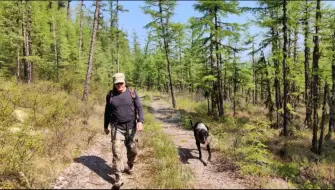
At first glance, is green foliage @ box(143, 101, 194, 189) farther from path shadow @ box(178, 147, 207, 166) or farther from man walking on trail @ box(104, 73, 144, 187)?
man walking on trail @ box(104, 73, 144, 187)

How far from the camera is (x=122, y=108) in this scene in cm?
648

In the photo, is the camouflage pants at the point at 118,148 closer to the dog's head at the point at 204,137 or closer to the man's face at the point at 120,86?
the man's face at the point at 120,86

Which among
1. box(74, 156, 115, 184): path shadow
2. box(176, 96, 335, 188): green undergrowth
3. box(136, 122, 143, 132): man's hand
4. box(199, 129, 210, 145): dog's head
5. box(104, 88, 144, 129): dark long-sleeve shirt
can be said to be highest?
box(104, 88, 144, 129): dark long-sleeve shirt

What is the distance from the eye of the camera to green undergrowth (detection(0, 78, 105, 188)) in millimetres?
6102

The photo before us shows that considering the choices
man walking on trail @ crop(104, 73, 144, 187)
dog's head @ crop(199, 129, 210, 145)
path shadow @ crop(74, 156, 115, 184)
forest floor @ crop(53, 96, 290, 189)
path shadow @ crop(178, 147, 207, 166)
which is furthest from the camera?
dog's head @ crop(199, 129, 210, 145)

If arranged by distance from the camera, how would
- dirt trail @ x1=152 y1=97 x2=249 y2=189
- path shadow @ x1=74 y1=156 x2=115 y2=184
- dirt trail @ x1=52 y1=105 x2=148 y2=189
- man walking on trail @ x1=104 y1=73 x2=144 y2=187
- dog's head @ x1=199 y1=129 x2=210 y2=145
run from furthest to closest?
1. dog's head @ x1=199 y1=129 x2=210 y2=145
2. path shadow @ x1=74 y1=156 x2=115 y2=184
3. dirt trail @ x1=152 y1=97 x2=249 y2=189
4. man walking on trail @ x1=104 y1=73 x2=144 y2=187
5. dirt trail @ x1=52 y1=105 x2=148 y2=189

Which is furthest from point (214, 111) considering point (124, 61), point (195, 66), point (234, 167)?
point (124, 61)

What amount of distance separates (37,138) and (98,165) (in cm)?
194

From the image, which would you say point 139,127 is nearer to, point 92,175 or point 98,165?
point 92,175

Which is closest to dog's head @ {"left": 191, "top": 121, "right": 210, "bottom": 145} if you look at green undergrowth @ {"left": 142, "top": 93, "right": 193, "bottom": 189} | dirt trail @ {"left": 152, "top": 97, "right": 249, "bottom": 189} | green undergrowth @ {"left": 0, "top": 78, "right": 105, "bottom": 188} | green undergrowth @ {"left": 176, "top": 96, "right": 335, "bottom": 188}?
dirt trail @ {"left": 152, "top": 97, "right": 249, "bottom": 189}

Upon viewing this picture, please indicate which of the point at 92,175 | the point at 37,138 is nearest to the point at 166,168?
the point at 92,175

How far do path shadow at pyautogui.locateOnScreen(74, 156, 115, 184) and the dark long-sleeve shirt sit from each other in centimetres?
134

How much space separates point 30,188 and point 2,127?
11.6 ft

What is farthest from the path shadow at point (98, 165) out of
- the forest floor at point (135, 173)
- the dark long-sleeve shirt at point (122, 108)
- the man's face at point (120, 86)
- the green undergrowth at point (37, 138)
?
the man's face at point (120, 86)
